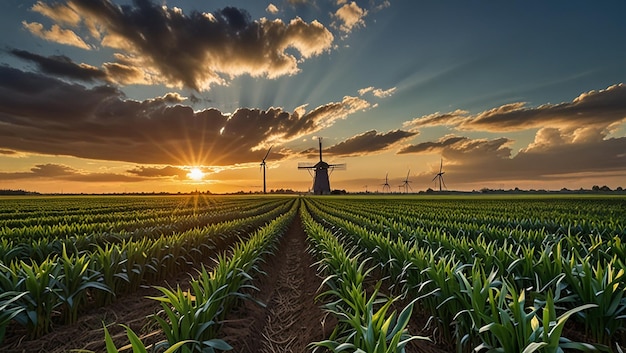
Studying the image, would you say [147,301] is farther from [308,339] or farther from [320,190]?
[320,190]

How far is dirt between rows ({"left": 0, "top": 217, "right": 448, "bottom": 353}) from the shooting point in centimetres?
453

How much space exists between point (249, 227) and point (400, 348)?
15834 millimetres

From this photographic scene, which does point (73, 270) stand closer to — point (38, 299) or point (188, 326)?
point (38, 299)

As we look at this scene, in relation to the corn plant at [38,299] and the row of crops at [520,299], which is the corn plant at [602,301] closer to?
the row of crops at [520,299]

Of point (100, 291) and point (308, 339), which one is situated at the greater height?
point (100, 291)

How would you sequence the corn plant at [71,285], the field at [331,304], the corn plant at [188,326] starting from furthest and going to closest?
the corn plant at [71,285] → the corn plant at [188,326] → the field at [331,304]

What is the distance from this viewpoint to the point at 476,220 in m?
18.3

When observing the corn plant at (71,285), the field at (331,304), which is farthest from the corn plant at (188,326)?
the corn plant at (71,285)

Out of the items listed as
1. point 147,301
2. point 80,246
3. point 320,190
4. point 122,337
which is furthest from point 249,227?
point 320,190

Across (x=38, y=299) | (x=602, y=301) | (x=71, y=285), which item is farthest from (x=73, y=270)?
(x=602, y=301)

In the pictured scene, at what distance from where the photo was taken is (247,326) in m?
5.14

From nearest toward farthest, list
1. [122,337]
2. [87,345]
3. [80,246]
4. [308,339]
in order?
[87,345], [122,337], [308,339], [80,246]

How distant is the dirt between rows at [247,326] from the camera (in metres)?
4.53

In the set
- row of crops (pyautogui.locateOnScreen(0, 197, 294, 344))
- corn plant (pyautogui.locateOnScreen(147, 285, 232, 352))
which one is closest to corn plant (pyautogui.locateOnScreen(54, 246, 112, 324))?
row of crops (pyautogui.locateOnScreen(0, 197, 294, 344))
